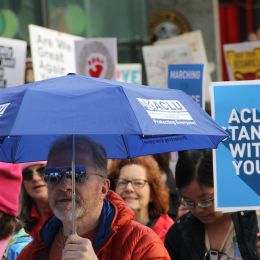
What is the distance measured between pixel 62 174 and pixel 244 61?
21.1 feet

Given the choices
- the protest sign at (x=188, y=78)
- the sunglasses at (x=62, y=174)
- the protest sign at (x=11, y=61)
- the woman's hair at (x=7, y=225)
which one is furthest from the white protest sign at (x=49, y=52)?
the sunglasses at (x=62, y=174)

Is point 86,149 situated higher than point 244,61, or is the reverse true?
point 244,61

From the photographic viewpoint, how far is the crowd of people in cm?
409

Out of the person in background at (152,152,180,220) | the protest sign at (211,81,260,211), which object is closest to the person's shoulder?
the protest sign at (211,81,260,211)

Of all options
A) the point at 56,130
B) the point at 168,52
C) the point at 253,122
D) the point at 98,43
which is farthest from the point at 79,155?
the point at 168,52

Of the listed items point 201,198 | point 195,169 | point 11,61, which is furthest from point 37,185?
point 201,198

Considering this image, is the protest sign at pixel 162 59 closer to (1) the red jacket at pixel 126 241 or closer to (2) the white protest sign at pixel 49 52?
(2) the white protest sign at pixel 49 52

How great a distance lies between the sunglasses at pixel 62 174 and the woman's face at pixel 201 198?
1.21 metres

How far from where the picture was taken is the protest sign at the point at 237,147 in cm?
501

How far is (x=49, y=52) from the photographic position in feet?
30.1

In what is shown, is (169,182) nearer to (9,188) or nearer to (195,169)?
(195,169)

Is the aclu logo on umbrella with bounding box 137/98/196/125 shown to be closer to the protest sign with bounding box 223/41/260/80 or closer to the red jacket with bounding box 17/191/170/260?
the red jacket with bounding box 17/191/170/260

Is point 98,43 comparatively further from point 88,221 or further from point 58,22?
point 88,221

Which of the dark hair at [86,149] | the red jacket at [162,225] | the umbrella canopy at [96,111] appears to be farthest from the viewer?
the red jacket at [162,225]
